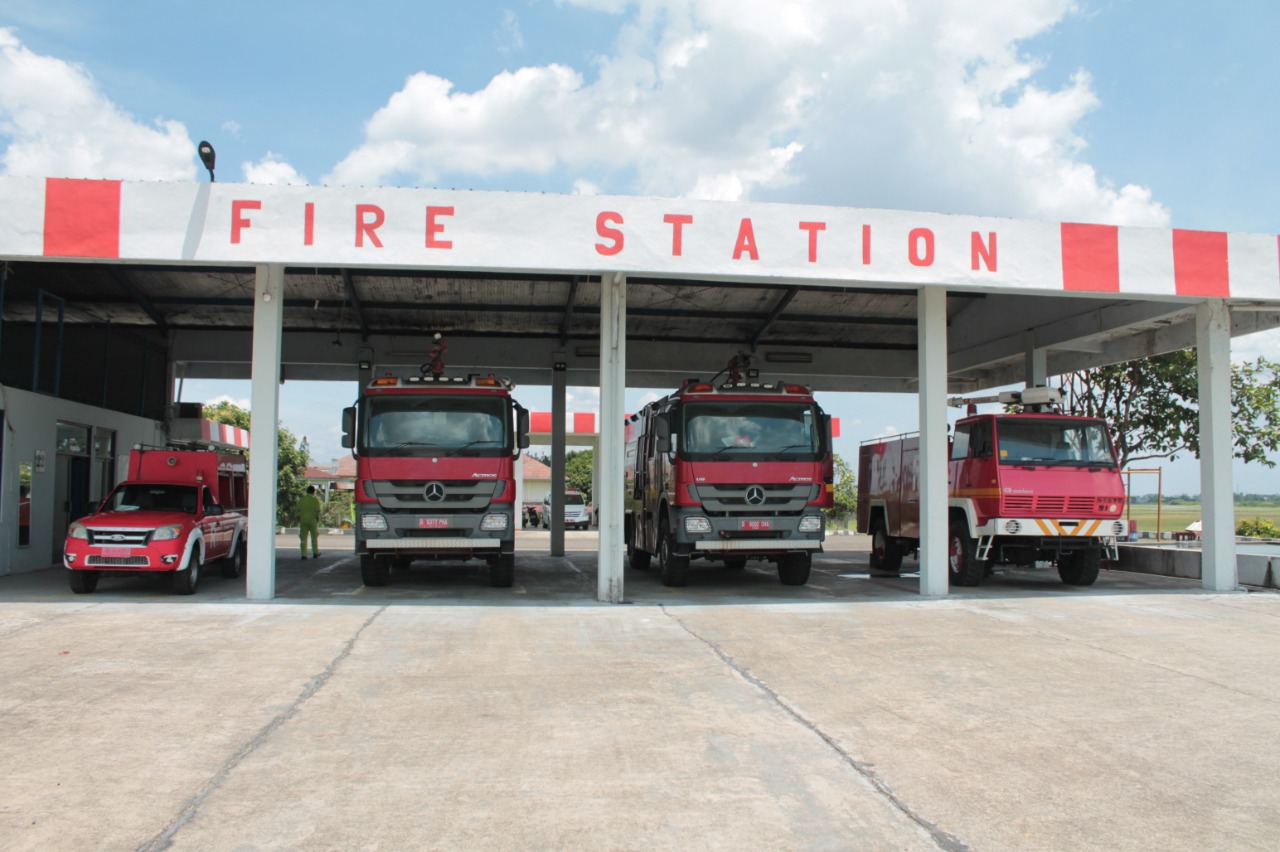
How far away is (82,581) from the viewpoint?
1270 cm

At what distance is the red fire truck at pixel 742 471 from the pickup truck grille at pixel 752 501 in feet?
0.05

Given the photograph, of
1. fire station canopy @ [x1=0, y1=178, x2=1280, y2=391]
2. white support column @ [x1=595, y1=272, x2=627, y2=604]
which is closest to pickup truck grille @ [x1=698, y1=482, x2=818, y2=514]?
white support column @ [x1=595, y1=272, x2=627, y2=604]

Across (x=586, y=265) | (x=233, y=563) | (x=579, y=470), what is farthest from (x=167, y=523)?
(x=579, y=470)

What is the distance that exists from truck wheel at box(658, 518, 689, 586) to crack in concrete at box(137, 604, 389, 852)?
19.1ft

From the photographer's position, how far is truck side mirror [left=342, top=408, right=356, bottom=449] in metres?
13.3

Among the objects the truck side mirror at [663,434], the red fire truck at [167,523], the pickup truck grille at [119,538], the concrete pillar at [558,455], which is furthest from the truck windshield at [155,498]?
the concrete pillar at [558,455]

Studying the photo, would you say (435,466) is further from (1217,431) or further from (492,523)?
(1217,431)

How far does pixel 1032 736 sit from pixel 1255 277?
10.9 m

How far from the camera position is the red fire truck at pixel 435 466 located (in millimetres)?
13008

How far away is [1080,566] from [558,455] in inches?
428

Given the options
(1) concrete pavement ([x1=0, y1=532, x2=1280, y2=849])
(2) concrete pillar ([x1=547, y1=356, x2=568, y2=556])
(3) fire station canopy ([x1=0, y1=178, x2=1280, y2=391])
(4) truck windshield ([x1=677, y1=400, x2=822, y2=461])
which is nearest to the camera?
(1) concrete pavement ([x1=0, y1=532, x2=1280, y2=849])

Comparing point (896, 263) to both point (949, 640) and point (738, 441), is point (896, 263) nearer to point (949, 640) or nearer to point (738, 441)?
point (738, 441)

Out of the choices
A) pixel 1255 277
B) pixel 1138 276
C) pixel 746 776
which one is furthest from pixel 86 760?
pixel 1255 277

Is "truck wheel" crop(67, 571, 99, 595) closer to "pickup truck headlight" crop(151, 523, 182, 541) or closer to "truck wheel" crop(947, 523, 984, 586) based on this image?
"pickup truck headlight" crop(151, 523, 182, 541)
